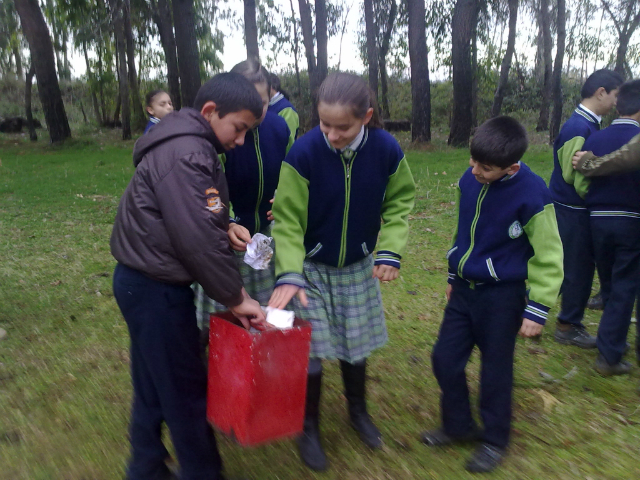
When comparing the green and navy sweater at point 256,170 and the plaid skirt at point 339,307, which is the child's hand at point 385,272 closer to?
the plaid skirt at point 339,307

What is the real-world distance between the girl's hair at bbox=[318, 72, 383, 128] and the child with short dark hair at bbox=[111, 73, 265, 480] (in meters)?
0.32

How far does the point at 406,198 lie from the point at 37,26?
17818mm

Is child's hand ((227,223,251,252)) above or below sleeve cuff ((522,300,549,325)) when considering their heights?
above

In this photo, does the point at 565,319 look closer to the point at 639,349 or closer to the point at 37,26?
the point at 639,349

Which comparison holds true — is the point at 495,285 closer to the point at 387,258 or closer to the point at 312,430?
the point at 387,258

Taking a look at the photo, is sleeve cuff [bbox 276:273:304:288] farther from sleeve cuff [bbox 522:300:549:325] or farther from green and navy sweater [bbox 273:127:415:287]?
sleeve cuff [bbox 522:300:549:325]

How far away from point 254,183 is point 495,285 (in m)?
1.24

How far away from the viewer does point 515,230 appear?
2.50 m

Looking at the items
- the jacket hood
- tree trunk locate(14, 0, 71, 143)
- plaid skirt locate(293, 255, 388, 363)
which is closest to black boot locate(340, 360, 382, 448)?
plaid skirt locate(293, 255, 388, 363)

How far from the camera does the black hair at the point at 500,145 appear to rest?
2.45 m

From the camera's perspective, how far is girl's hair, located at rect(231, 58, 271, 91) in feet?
9.39

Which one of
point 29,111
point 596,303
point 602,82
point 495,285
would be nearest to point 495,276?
point 495,285

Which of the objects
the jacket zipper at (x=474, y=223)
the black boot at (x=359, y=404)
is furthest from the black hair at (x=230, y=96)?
the black boot at (x=359, y=404)

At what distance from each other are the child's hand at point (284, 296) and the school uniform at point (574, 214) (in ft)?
Result: 7.27
